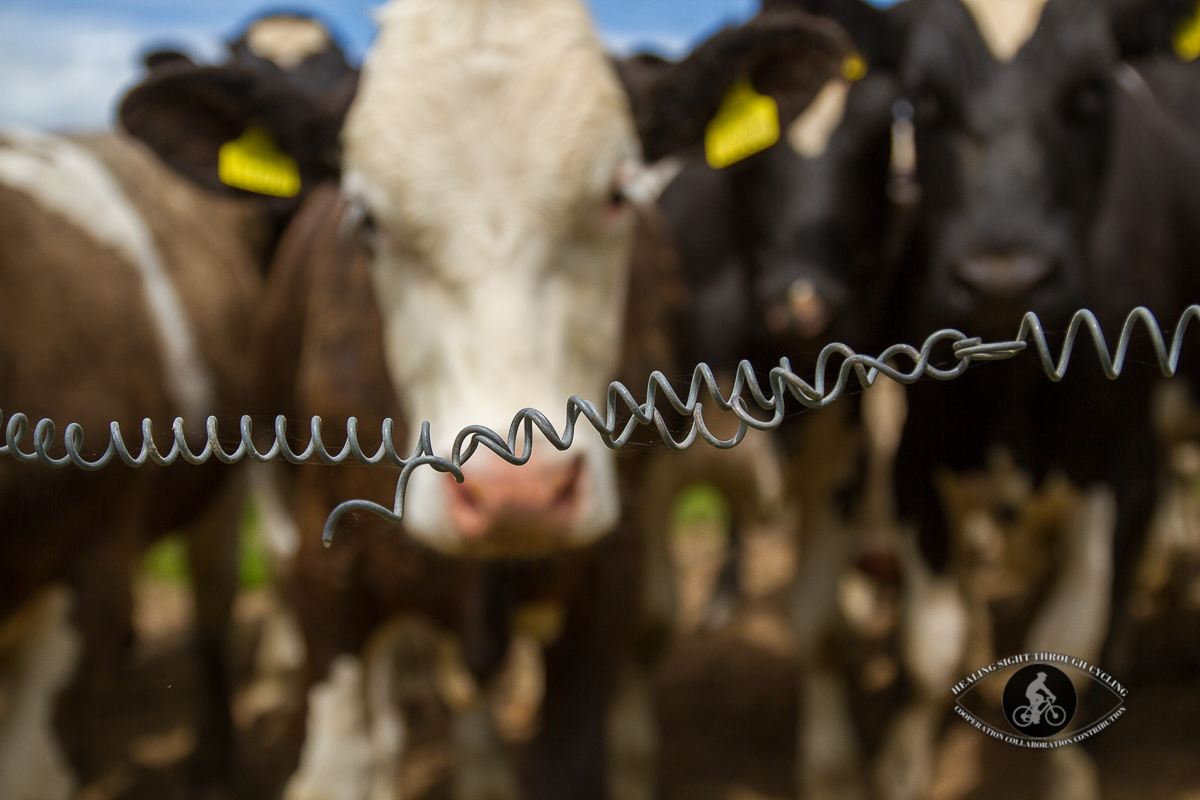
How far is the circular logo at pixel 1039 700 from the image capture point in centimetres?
137

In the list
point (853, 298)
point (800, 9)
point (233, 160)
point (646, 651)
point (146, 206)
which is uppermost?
point (800, 9)

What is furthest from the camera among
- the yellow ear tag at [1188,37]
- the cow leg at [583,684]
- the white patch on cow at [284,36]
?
the white patch on cow at [284,36]

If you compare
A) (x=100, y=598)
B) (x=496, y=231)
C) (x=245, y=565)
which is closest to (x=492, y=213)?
(x=496, y=231)

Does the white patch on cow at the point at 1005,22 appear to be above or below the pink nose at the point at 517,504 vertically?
above

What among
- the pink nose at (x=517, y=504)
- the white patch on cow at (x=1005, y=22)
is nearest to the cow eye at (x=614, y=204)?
the pink nose at (x=517, y=504)

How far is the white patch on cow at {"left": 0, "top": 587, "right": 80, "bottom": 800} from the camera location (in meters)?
1.79

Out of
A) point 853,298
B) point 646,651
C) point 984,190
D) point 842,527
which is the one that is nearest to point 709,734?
point 646,651

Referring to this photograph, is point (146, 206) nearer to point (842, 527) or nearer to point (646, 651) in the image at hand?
point (646, 651)

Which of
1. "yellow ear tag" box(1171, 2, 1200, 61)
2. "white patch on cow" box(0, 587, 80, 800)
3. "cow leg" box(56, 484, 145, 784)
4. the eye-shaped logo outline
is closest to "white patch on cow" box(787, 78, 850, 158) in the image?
"yellow ear tag" box(1171, 2, 1200, 61)

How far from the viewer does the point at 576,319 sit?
1.45 meters

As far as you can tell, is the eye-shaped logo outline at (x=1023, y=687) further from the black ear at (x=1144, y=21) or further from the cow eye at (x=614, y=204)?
the black ear at (x=1144, y=21)

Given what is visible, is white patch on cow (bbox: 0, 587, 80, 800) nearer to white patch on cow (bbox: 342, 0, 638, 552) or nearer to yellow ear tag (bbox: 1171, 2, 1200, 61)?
white patch on cow (bbox: 342, 0, 638, 552)

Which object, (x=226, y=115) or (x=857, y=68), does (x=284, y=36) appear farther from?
(x=857, y=68)

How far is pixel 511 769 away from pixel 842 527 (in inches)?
41.1
